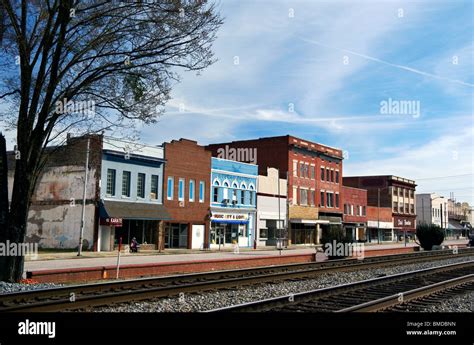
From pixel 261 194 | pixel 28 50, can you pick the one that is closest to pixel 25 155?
pixel 28 50

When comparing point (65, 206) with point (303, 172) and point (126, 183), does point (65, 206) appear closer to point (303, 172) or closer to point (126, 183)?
point (126, 183)

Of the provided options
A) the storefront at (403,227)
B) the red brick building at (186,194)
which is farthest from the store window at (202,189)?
the storefront at (403,227)

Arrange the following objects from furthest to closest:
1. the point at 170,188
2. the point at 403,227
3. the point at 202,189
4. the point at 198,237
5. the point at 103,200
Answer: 1. the point at 403,227
2. the point at 202,189
3. the point at 198,237
4. the point at 170,188
5. the point at 103,200

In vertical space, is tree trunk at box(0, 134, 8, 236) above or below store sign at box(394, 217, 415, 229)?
below

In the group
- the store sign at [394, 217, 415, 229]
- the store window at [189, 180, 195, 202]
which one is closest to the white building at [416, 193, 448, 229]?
the store sign at [394, 217, 415, 229]

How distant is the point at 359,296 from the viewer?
13461 millimetres

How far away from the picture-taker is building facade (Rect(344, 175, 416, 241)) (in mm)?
88812

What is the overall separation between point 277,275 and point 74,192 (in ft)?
78.1

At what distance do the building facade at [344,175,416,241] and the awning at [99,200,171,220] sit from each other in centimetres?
5312

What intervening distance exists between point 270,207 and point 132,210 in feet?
66.8

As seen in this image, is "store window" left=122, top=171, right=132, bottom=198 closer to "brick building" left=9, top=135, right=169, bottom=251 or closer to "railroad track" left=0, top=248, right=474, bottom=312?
"brick building" left=9, top=135, right=169, bottom=251

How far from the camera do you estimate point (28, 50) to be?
16.2 meters

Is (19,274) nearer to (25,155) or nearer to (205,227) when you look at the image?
(25,155)

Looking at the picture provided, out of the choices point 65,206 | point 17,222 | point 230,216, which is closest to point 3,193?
point 17,222
